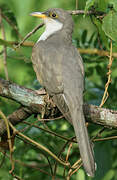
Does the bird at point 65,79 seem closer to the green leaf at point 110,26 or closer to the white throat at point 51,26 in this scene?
the white throat at point 51,26

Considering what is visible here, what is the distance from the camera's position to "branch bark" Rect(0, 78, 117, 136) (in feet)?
10.3

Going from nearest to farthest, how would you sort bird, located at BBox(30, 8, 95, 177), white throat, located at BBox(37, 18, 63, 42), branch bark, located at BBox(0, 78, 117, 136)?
bird, located at BBox(30, 8, 95, 177) < branch bark, located at BBox(0, 78, 117, 136) < white throat, located at BBox(37, 18, 63, 42)

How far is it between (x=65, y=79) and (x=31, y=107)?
0.47 meters

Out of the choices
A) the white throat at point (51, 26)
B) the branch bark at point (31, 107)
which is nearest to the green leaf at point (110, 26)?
the branch bark at point (31, 107)

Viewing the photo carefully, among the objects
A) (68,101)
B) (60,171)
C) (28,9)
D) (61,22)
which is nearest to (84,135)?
(68,101)

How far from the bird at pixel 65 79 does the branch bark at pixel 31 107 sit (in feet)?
0.43

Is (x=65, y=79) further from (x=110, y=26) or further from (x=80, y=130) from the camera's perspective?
(x=110, y=26)

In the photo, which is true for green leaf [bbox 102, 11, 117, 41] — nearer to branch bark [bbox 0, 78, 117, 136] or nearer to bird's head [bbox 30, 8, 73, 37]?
branch bark [bbox 0, 78, 117, 136]

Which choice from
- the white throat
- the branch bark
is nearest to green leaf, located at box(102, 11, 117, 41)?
the branch bark

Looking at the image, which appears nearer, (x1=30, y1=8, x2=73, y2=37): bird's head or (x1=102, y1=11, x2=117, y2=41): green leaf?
(x1=102, y1=11, x2=117, y2=41): green leaf

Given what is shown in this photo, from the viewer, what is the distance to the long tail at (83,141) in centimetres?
288

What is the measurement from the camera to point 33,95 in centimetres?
321

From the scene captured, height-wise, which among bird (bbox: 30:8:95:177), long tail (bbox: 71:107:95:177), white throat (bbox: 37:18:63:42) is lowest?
long tail (bbox: 71:107:95:177)

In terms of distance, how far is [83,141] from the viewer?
9.89ft
